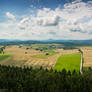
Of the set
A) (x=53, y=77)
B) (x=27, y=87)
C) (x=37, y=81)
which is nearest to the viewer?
(x=27, y=87)

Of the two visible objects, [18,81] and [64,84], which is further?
[18,81]

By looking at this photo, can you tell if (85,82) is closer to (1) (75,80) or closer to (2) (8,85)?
(1) (75,80)

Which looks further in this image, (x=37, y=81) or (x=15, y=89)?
(x=37, y=81)

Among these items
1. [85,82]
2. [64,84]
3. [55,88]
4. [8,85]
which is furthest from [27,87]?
[85,82]

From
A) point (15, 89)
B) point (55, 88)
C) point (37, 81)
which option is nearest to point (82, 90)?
point (55, 88)

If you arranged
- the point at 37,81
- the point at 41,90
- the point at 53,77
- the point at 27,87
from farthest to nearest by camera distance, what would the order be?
the point at 53,77
the point at 37,81
the point at 27,87
the point at 41,90

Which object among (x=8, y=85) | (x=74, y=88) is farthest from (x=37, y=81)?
(x=74, y=88)

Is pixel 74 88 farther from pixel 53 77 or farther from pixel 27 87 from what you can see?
pixel 27 87

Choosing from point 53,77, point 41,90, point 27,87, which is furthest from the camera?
point 53,77
